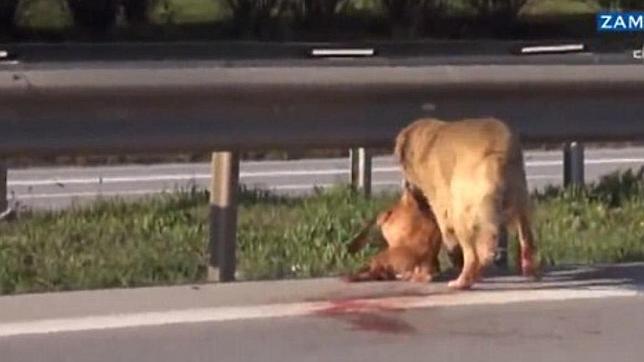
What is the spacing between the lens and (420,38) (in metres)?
31.8

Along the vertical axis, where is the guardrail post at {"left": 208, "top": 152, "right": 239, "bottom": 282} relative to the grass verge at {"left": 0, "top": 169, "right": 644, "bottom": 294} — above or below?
above

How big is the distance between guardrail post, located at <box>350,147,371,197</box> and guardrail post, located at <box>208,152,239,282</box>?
10.1 ft

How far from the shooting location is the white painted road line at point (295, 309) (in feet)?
24.1

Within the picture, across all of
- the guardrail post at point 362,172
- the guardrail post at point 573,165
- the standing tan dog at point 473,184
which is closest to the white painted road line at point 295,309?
the standing tan dog at point 473,184

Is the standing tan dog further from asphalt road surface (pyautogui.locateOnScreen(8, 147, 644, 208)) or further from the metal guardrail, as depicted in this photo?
asphalt road surface (pyautogui.locateOnScreen(8, 147, 644, 208))

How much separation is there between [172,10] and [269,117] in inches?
998

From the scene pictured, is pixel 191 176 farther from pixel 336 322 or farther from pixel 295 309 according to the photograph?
pixel 336 322

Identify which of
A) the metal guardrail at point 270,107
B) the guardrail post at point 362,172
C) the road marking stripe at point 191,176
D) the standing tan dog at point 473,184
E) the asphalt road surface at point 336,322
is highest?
the metal guardrail at point 270,107

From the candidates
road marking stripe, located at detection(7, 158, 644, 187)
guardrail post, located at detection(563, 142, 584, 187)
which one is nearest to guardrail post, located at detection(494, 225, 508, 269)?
guardrail post, located at detection(563, 142, 584, 187)

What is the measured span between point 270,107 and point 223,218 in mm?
510

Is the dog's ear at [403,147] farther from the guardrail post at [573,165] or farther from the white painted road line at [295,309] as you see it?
the guardrail post at [573,165]

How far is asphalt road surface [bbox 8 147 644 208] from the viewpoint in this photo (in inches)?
581

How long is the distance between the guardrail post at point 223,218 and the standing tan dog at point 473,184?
31.6 inches

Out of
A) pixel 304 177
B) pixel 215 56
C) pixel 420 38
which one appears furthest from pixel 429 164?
pixel 420 38
